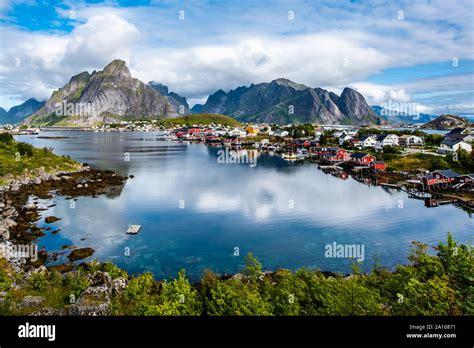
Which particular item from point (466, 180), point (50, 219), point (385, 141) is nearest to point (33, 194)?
point (50, 219)

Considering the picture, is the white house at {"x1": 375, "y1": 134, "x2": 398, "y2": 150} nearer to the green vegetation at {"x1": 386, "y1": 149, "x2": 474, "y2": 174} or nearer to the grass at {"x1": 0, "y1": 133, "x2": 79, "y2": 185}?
the green vegetation at {"x1": 386, "y1": 149, "x2": 474, "y2": 174}

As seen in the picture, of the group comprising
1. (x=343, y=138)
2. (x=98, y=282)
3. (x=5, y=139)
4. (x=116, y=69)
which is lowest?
(x=98, y=282)

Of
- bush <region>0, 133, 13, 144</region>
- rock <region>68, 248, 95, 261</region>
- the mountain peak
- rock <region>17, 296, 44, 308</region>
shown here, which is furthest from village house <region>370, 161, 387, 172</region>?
the mountain peak

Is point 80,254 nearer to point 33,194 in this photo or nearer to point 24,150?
point 33,194

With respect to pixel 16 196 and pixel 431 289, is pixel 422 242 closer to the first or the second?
pixel 431 289

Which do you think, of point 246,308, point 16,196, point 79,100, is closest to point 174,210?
point 16,196

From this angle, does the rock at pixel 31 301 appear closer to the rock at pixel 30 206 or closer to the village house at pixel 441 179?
the rock at pixel 30 206
